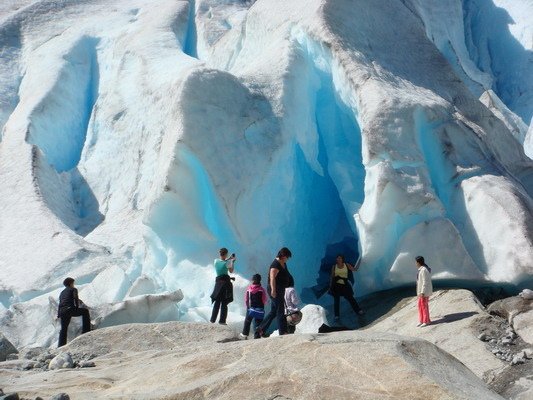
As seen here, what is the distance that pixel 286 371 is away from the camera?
18.9 feet

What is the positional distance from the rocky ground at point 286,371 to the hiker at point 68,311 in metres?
1.65

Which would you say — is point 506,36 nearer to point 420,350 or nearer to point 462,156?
point 462,156

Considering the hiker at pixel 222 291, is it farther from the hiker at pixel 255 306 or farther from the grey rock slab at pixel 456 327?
the grey rock slab at pixel 456 327

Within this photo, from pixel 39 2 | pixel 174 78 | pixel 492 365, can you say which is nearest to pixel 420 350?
pixel 492 365

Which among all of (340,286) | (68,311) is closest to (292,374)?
(68,311)

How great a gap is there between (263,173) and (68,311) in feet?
13.5

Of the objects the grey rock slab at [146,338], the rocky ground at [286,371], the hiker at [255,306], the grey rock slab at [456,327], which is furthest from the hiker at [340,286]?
the rocky ground at [286,371]

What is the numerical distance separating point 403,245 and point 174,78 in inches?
276

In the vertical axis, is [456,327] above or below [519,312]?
below

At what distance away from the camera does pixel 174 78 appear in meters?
16.7

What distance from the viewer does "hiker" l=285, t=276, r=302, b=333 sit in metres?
9.07

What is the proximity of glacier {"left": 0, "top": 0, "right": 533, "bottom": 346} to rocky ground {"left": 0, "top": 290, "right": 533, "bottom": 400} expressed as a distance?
3.22 metres

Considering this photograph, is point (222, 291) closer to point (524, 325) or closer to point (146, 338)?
point (146, 338)

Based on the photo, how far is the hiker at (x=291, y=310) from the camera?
29.8 ft
